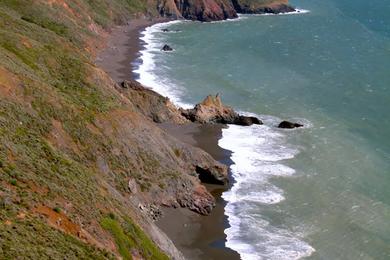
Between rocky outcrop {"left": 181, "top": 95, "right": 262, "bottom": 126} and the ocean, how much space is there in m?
1.92

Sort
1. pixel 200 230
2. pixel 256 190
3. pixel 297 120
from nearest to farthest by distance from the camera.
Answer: pixel 200 230, pixel 256 190, pixel 297 120

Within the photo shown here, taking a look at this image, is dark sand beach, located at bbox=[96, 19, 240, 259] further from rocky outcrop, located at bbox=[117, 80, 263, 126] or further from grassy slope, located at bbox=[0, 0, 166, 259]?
grassy slope, located at bbox=[0, 0, 166, 259]

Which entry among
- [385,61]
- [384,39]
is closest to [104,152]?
[385,61]

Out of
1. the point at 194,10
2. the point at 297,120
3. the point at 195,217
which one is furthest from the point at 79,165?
the point at 194,10

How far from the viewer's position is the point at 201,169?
55812 mm

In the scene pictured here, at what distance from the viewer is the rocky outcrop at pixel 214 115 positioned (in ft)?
245

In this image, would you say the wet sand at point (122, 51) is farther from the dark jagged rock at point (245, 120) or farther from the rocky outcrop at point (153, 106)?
the dark jagged rock at point (245, 120)

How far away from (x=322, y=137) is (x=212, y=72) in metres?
37.9

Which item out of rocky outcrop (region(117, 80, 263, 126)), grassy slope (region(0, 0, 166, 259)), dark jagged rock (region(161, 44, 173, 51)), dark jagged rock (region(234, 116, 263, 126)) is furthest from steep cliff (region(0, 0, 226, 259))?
dark jagged rock (region(161, 44, 173, 51))

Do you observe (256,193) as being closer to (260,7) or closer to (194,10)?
(194,10)

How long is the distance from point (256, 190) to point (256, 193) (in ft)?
2.29

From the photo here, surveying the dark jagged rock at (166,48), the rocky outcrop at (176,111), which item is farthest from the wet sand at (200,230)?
the dark jagged rock at (166,48)

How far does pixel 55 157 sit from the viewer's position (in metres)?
39.0

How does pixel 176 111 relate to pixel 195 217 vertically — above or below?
above
